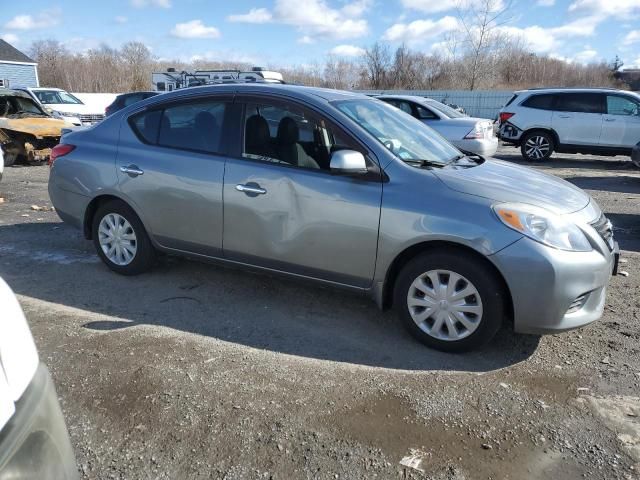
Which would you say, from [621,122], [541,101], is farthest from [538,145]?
[621,122]

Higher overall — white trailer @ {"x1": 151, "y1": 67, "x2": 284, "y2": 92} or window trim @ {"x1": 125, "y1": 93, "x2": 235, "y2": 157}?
white trailer @ {"x1": 151, "y1": 67, "x2": 284, "y2": 92}

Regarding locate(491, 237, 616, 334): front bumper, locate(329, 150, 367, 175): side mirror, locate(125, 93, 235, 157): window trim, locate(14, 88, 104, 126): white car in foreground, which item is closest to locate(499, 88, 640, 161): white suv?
locate(491, 237, 616, 334): front bumper

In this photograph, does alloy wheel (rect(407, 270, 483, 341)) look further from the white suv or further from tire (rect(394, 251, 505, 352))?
the white suv

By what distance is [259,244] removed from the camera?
160 inches

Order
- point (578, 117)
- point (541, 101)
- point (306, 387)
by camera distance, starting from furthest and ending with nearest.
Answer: point (541, 101), point (578, 117), point (306, 387)

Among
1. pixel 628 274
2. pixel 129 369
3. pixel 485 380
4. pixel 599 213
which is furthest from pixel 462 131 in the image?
pixel 129 369

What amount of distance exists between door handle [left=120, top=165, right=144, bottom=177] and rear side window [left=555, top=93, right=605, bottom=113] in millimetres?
12153

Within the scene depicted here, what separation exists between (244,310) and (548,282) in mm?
2277

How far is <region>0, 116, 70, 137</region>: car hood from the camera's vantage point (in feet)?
38.8

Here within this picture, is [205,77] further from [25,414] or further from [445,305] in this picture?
[25,414]

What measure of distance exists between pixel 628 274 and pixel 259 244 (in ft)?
12.0

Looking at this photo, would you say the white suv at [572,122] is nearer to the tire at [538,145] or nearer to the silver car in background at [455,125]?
the tire at [538,145]

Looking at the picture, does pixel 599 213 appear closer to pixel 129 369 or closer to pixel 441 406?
pixel 441 406

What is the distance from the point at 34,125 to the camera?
12055 millimetres
